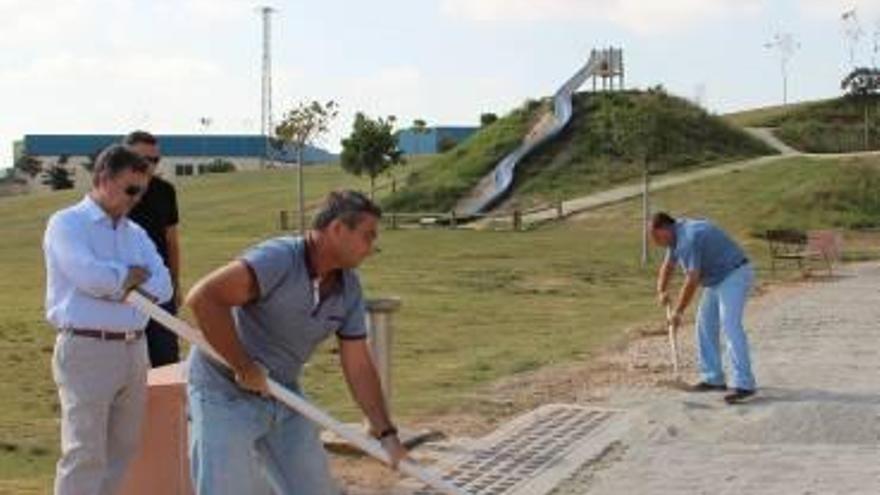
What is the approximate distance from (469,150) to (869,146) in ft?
58.9

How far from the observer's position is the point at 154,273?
6.36m

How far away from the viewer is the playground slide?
53188 millimetres

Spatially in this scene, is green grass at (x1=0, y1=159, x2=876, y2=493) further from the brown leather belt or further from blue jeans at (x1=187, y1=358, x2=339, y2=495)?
blue jeans at (x1=187, y1=358, x2=339, y2=495)

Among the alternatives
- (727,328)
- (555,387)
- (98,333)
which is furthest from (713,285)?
(98,333)

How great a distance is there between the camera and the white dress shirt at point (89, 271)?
19.9ft

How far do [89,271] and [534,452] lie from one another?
4.06 metres

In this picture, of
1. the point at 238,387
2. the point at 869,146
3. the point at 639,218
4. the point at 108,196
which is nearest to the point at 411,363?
the point at 108,196

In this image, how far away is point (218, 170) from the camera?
335 feet

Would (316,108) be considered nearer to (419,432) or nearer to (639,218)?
(639,218)

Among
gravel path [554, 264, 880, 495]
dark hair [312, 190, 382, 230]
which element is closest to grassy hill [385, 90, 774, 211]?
gravel path [554, 264, 880, 495]

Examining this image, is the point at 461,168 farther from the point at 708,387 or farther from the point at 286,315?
the point at 286,315

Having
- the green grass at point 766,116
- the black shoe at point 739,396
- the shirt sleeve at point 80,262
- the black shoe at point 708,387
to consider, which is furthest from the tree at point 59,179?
the shirt sleeve at point 80,262

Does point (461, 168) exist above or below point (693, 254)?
above

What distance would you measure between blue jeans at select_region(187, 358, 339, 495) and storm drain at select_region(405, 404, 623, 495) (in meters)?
2.73
